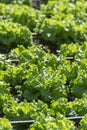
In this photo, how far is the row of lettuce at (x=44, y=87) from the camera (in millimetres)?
5555

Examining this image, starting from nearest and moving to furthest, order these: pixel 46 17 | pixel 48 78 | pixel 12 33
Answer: pixel 48 78
pixel 12 33
pixel 46 17

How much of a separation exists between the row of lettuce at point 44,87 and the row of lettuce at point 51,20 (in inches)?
22.8

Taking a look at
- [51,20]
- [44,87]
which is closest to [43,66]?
[44,87]

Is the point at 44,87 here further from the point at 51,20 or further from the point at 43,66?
the point at 51,20

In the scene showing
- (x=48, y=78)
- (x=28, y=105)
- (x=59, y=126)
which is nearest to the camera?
(x=59, y=126)

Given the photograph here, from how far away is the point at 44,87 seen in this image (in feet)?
20.0

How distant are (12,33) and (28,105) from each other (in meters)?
2.22

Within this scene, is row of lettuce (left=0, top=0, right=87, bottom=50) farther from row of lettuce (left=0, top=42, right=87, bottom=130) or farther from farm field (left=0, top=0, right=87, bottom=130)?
row of lettuce (left=0, top=42, right=87, bottom=130)

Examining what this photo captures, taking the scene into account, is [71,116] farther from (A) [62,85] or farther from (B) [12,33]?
(B) [12,33]

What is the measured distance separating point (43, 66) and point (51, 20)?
1.69 metres

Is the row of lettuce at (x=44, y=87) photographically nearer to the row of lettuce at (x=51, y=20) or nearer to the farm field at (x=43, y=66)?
the farm field at (x=43, y=66)

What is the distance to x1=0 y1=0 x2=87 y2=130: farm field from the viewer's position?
559 cm

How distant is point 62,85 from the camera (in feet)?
20.4

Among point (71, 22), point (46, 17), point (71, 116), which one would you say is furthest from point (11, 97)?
point (46, 17)
